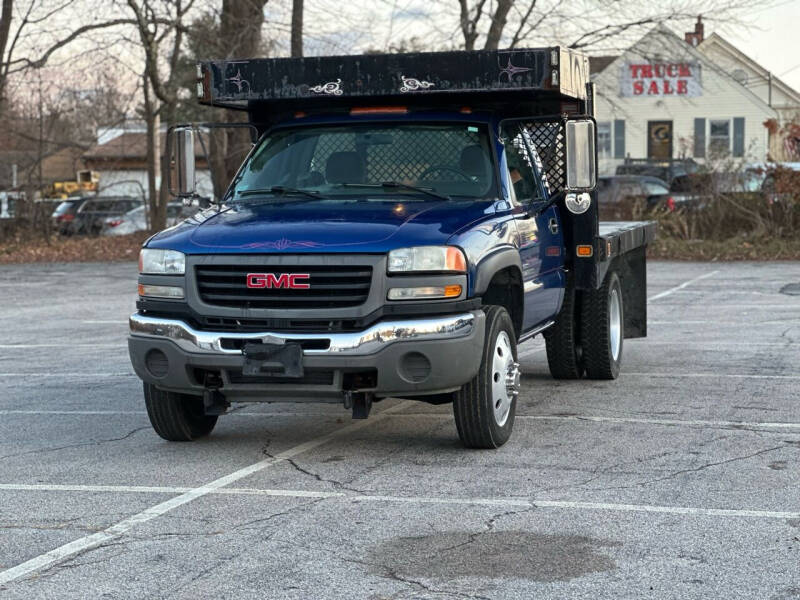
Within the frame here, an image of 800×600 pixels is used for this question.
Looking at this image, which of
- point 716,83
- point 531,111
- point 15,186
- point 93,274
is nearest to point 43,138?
point 15,186

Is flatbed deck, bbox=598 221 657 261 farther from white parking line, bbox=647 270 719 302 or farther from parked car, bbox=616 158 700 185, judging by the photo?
parked car, bbox=616 158 700 185

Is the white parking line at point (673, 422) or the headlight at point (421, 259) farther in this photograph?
the white parking line at point (673, 422)

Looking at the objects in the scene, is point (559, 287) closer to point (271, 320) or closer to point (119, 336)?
point (271, 320)

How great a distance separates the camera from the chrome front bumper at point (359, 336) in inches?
278

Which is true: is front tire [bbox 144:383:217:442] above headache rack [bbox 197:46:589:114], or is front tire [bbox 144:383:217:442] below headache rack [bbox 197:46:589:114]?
below

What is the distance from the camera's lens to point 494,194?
834 centimetres

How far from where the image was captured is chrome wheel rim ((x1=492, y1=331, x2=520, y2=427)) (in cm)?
763

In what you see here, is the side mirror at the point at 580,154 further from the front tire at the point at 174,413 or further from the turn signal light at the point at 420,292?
the front tire at the point at 174,413

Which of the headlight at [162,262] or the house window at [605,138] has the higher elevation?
the house window at [605,138]

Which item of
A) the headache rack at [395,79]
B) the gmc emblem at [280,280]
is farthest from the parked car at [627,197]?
the gmc emblem at [280,280]

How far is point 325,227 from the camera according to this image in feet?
24.1

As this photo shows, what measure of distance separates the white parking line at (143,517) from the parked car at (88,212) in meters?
28.8

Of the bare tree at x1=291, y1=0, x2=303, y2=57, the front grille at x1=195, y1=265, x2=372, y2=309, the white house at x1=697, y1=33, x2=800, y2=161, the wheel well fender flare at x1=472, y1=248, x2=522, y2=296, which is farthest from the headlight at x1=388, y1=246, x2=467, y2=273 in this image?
the white house at x1=697, y1=33, x2=800, y2=161

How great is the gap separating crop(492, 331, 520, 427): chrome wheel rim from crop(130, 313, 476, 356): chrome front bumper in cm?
50
